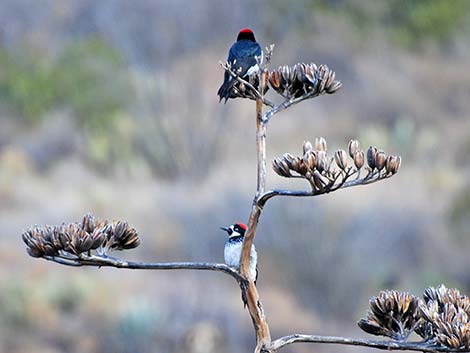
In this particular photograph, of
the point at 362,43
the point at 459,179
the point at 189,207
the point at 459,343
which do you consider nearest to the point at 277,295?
the point at 189,207

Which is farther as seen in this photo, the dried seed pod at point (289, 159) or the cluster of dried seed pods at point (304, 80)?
the cluster of dried seed pods at point (304, 80)

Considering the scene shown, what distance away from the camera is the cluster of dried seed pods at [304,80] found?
3.07m

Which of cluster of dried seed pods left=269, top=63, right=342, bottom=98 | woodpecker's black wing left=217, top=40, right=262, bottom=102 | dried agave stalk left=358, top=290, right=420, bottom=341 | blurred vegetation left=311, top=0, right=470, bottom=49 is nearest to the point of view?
dried agave stalk left=358, top=290, right=420, bottom=341

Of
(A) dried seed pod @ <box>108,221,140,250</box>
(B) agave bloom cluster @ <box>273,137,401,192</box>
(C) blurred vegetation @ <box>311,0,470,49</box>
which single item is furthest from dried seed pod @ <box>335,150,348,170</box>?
(C) blurred vegetation @ <box>311,0,470,49</box>

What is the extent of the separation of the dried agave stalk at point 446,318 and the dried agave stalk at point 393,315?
0.04 metres

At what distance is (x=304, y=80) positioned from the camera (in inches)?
122

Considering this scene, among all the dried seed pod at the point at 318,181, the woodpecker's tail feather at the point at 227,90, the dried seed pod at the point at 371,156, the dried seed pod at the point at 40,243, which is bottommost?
the dried seed pod at the point at 40,243

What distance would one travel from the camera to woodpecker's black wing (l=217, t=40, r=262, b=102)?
353cm

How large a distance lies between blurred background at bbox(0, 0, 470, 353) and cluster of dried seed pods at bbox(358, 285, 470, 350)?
9.24 meters

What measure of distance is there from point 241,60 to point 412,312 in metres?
1.50

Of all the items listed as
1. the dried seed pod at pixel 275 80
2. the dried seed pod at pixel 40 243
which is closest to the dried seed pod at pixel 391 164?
the dried seed pod at pixel 275 80

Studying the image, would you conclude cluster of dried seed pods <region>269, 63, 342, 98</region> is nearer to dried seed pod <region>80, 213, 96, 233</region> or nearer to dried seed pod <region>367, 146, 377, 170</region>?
dried seed pod <region>367, 146, 377, 170</region>

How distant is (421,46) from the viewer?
3612 cm

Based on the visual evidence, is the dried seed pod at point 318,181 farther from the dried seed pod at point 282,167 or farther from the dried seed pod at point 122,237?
the dried seed pod at point 122,237
